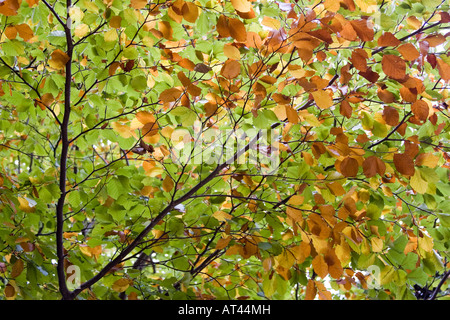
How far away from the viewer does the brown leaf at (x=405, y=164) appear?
1.84 m

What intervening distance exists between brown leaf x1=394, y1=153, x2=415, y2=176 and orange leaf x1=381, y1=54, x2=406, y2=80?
38cm

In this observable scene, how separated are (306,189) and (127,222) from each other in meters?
1.09

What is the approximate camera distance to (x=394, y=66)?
1.71 metres

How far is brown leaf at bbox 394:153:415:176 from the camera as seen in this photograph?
184 centimetres

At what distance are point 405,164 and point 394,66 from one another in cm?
47

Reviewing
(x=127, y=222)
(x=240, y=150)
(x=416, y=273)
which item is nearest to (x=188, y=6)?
(x=240, y=150)

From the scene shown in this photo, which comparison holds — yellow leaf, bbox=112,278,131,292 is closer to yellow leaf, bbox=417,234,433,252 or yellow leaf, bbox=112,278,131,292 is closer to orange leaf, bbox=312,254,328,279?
orange leaf, bbox=312,254,328,279

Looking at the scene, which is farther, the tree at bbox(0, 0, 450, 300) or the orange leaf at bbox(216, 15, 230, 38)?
the tree at bbox(0, 0, 450, 300)

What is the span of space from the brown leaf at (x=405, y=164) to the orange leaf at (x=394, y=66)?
0.38 meters

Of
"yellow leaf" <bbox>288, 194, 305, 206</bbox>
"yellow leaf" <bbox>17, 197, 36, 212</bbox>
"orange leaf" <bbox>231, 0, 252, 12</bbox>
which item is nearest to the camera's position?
"orange leaf" <bbox>231, 0, 252, 12</bbox>

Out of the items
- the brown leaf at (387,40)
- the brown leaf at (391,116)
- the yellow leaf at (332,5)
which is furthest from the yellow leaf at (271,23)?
the brown leaf at (391,116)

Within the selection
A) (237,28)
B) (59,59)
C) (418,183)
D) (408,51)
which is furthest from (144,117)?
(418,183)

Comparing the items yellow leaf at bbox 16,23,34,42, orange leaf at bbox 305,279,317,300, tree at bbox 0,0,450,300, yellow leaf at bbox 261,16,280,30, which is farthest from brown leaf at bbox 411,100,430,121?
yellow leaf at bbox 16,23,34,42

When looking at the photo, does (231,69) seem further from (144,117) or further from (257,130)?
(144,117)
